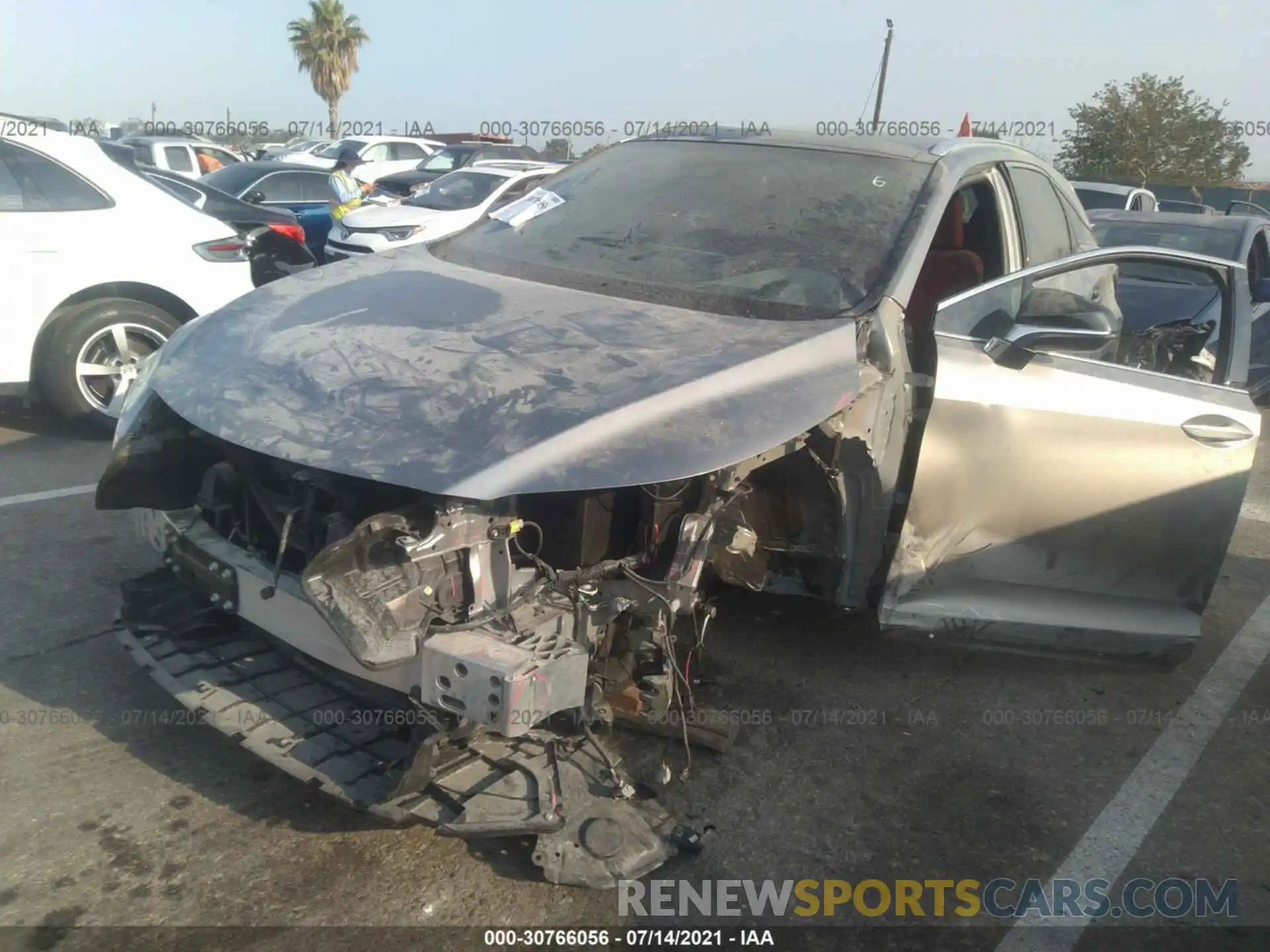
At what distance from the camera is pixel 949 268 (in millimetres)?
4164

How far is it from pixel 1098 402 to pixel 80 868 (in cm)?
320

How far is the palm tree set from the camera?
40.0 m

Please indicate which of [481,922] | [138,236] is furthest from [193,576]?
[138,236]

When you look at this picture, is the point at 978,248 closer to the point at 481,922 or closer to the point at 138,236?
the point at 481,922

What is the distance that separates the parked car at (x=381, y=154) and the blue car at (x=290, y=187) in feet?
17.2

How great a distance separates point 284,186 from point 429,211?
3.24 m

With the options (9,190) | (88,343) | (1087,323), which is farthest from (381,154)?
(1087,323)

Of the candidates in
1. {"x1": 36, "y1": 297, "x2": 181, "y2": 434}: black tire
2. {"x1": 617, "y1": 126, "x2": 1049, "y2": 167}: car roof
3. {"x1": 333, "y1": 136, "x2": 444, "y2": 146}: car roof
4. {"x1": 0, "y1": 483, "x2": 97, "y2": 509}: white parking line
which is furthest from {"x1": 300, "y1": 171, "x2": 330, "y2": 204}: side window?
{"x1": 617, "y1": 126, "x2": 1049, "y2": 167}: car roof

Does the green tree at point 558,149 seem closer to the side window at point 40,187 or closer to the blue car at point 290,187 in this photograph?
the blue car at point 290,187

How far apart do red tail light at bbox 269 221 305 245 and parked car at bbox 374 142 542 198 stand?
20.4ft

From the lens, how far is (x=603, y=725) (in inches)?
123

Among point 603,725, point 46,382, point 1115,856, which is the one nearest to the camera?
point 1115,856

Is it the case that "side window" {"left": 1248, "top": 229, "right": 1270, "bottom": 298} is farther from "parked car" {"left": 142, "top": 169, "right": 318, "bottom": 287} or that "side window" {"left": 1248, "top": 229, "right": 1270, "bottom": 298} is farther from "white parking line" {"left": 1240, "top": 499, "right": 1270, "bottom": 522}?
"parked car" {"left": 142, "top": 169, "right": 318, "bottom": 287}

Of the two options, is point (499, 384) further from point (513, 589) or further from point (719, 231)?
point (719, 231)
